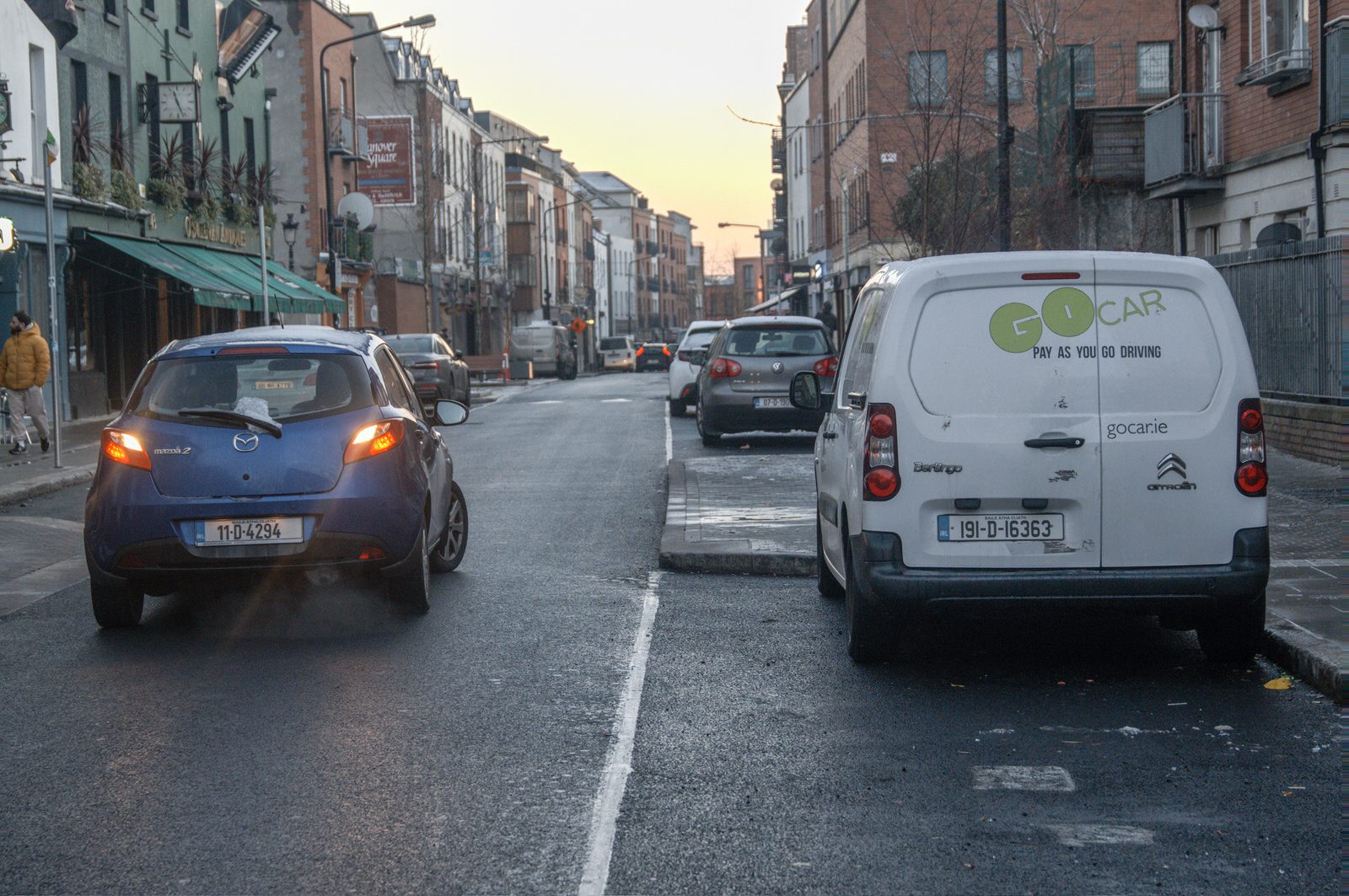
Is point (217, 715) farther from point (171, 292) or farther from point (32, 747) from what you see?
point (171, 292)

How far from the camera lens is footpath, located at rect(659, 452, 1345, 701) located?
24.3ft

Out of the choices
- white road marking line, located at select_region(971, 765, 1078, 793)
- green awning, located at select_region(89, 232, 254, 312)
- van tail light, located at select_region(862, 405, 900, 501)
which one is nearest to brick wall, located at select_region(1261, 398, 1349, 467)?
van tail light, located at select_region(862, 405, 900, 501)

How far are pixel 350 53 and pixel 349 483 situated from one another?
49308mm

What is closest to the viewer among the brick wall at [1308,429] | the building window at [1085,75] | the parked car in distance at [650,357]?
the brick wall at [1308,429]

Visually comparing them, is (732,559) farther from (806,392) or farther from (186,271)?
(186,271)

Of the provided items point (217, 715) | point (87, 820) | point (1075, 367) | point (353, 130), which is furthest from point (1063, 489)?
point (353, 130)

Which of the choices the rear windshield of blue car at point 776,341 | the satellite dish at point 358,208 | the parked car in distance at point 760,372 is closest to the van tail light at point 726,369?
the parked car in distance at point 760,372

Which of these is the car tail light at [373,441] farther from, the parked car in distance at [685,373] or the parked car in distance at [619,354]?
the parked car in distance at [619,354]

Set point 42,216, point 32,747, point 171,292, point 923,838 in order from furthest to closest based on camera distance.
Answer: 1. point 171,292
2. point 42,216
3. point 32,747
4. point 923,838

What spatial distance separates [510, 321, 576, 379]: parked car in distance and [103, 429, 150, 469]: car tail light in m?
57.1

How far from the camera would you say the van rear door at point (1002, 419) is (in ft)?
22.3

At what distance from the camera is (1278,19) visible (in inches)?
826

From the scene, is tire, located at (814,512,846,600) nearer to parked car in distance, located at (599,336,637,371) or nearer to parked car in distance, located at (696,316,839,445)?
parked car in distance, located at (696,316,839,445)

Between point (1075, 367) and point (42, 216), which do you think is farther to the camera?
point (42, 216)
